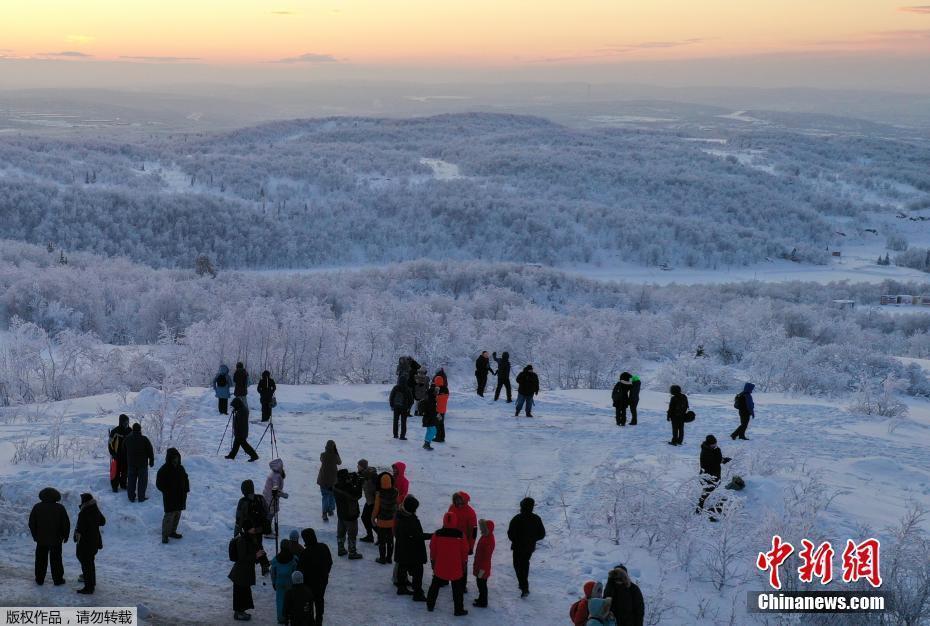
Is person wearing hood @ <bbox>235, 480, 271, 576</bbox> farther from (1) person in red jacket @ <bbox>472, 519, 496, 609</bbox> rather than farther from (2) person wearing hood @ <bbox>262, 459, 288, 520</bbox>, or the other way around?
(1) person in red jacket @ <bbox>472, 519, 496, 609</bbox>

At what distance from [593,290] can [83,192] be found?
49130 mm

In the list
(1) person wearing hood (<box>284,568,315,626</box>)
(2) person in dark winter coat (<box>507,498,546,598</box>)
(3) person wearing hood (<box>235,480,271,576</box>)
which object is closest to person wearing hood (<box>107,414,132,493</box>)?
(3) person wearing hood (<box>235,480,271,576</box>)

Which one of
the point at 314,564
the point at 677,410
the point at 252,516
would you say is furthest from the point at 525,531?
the point at 677,410

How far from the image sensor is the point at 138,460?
11.9m

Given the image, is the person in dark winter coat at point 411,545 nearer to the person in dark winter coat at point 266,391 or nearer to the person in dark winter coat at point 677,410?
the person in dark winter coat at point 266,391

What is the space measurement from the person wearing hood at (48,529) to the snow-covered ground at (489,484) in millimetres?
286

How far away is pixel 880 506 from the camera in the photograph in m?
13.7

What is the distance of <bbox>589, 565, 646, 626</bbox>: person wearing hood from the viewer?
323 inches

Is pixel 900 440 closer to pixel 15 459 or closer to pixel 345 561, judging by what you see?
pixel 345 561

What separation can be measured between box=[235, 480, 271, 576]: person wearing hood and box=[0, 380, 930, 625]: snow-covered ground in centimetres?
90

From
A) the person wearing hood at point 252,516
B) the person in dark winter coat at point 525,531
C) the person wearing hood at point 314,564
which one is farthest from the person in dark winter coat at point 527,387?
the person wearing hood at point 314,564

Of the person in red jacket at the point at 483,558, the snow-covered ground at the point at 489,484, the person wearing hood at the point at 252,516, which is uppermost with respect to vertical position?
the person wearing hood at the point at 252,516

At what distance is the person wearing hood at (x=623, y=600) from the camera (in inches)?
323

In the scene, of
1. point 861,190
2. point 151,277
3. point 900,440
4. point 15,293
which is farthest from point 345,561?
point 861,190
